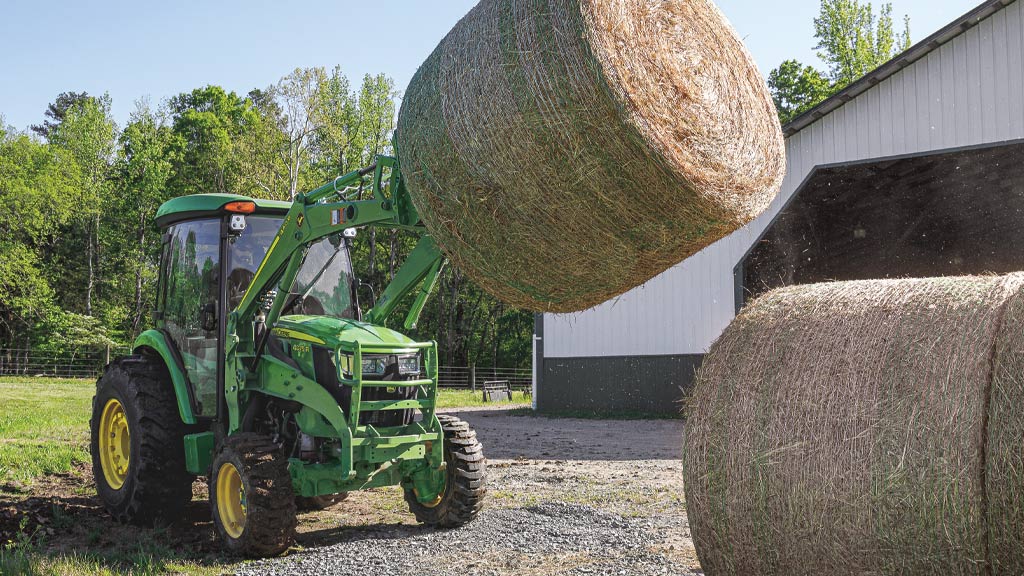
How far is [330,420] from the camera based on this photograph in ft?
18.2

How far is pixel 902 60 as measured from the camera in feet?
39.7

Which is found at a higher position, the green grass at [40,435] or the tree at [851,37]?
the tree at [851,37]

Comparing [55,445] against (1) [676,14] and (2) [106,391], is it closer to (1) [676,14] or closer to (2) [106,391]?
(2) [106,391]

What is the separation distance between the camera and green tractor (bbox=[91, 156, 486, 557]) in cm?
551

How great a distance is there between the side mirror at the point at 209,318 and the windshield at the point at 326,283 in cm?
54

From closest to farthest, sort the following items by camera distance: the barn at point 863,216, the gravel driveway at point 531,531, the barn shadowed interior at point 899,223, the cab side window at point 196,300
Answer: the gravel driveway at point 531,531, the cab side window at point 196,300, the barn at point 863,216, the barn shadowed interior at point 899,223

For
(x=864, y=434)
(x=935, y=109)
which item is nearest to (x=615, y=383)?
(x=935, y=109)

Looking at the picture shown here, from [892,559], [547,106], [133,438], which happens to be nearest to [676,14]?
[547,106]

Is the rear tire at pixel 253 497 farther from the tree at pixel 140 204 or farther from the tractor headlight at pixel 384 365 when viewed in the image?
the tree at pixel 140 204

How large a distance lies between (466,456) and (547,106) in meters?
3.50

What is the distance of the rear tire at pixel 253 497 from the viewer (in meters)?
5.36

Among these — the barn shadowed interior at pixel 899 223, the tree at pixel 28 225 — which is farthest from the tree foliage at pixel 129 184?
the barn shadowed interior at pixel 899 223

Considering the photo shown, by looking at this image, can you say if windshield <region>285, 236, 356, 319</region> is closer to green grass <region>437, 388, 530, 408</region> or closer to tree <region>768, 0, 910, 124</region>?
green grass <region>437, 388, 530, 408</region>

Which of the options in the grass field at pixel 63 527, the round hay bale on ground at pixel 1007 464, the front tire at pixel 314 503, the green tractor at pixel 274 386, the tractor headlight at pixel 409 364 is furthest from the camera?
the front tire at pixel 314 503
